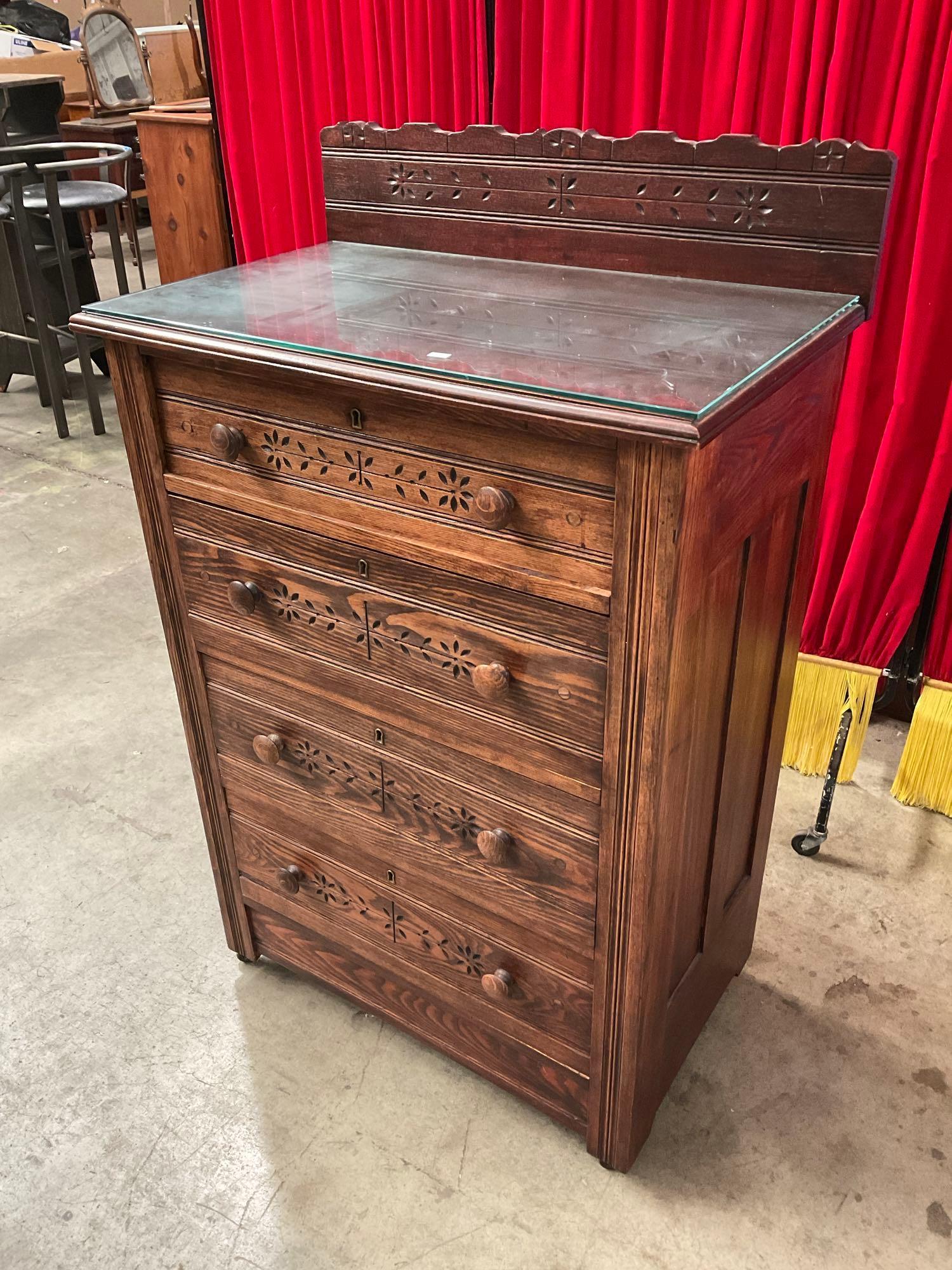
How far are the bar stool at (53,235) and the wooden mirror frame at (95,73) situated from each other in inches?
137

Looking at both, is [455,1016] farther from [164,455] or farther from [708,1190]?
[164,455]

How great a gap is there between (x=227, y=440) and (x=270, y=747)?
51 cm

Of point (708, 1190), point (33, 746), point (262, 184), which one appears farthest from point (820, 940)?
point (262, 184)

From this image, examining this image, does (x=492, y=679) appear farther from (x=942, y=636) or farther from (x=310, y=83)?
(x=310, y=83)

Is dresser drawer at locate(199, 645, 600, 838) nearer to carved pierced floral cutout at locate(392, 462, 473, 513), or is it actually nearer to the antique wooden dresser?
the antique wooden dresser

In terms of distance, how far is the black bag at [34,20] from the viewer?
28.6 feet

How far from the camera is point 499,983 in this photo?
5.05 feet

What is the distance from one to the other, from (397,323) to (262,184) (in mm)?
1748

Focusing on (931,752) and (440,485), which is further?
(931,752)

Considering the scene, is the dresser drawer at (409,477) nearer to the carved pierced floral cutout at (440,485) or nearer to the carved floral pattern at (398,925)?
the carved pierced floral cutout at (440,485)

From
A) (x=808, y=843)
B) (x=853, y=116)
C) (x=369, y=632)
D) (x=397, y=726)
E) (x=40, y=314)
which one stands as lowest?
(x=808, y=843)

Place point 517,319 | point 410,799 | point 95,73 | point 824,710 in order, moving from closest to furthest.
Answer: point 517,319 → point 410,799 → point 824,710 → point 95,73

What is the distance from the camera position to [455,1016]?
5.57ft

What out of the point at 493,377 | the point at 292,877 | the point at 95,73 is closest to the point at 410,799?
the point at 292,877
